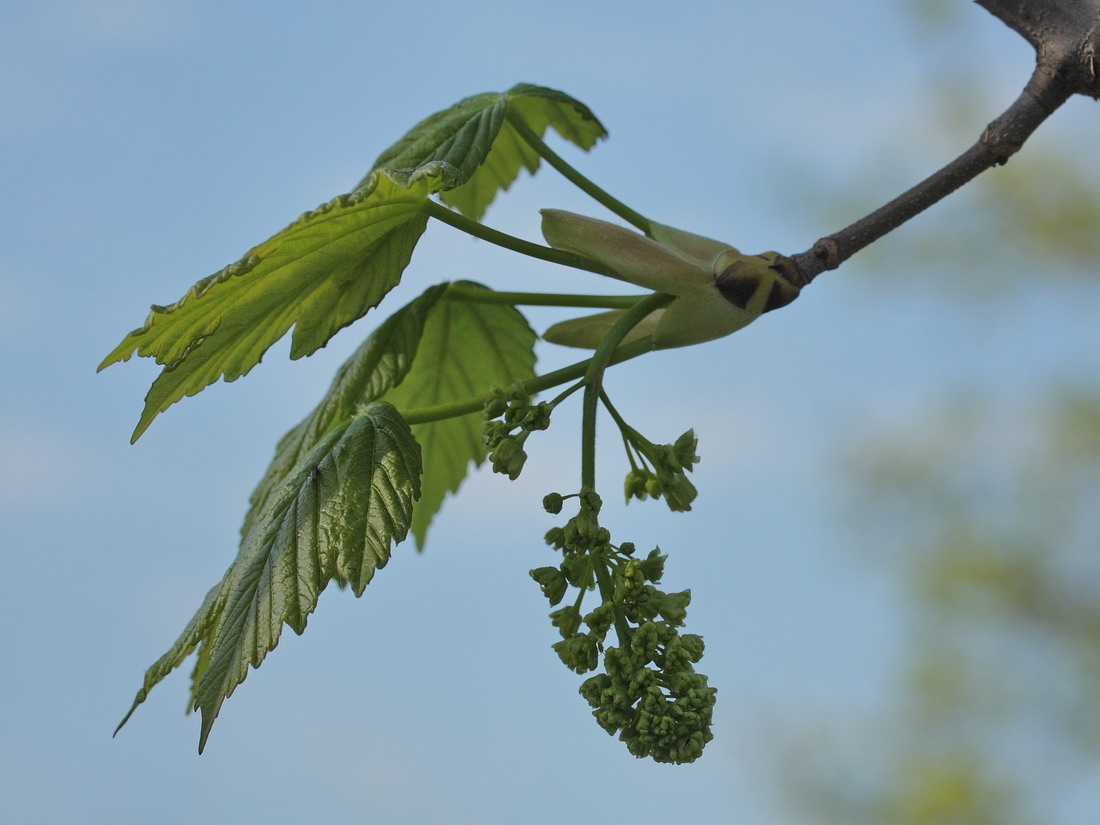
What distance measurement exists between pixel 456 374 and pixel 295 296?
31 centimetres

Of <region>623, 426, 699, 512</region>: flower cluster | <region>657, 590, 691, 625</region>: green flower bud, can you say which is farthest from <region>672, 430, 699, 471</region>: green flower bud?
<region>657, 590, 691, 625</region>: green flower bud

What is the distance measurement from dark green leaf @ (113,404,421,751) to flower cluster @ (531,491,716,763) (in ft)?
0.40

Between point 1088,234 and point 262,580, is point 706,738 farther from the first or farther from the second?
point 1088,234

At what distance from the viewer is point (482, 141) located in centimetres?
92

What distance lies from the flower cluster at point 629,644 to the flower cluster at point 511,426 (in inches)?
1.6

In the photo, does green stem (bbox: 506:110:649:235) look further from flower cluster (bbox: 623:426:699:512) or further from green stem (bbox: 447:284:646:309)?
flower cluster (bbox: 623:426:699:512)

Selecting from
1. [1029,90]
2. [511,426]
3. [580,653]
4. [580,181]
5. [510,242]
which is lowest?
[580,653]

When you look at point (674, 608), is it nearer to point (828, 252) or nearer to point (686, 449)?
point (686, 449)

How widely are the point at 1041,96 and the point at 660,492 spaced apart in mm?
425

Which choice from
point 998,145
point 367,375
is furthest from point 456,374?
point 998,145

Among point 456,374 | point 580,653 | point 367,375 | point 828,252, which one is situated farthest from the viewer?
point 456,374

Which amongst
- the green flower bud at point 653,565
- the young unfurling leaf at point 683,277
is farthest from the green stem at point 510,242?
the green flower bud at point 653,565

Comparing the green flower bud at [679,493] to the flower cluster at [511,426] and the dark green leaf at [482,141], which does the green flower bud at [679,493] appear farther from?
the dark green leaf at [482,141]

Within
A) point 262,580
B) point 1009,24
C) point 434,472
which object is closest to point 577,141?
point 434,472
